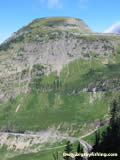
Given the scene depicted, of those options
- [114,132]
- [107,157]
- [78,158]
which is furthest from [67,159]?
[114,132]

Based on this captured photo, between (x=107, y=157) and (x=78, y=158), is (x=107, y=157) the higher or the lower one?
the higher one

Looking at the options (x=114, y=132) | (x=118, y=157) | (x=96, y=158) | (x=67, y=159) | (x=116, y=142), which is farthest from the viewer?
(x=114, y=132)

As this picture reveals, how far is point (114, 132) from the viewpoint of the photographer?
451ft

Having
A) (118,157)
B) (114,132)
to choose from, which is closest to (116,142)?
(114,132)

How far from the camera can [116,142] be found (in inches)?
4574

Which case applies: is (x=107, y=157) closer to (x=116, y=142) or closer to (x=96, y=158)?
(x=96, y=158)

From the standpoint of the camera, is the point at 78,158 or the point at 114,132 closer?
the point at 78,158

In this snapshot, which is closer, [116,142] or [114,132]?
[116,142]

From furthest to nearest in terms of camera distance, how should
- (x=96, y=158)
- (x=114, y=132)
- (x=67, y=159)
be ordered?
(x=114, y=132), (x=67, y=159), (x=96, y=158)

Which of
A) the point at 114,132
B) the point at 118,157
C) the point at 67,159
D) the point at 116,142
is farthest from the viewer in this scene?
the point at 114,132

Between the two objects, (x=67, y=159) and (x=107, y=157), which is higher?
(x=107, y=157)

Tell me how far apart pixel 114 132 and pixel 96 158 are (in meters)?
49.0

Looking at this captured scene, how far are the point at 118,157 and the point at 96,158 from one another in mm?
10210

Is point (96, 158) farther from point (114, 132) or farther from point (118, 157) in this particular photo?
point (114, 132)
